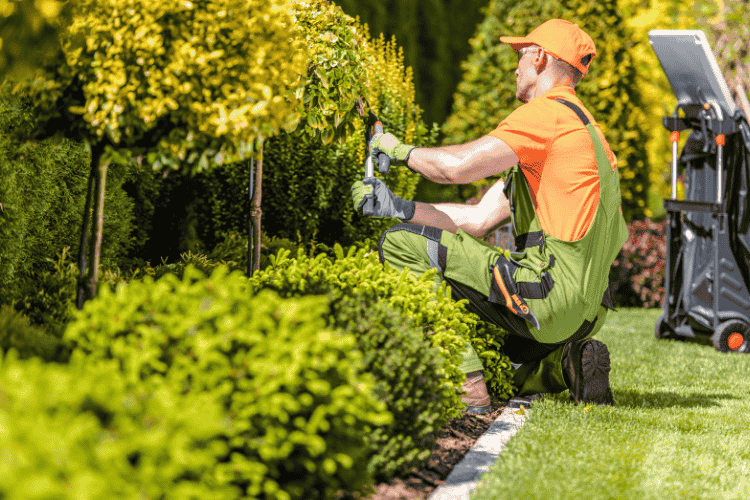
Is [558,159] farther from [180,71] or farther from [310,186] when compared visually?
[310,186]

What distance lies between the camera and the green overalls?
10.2 ft

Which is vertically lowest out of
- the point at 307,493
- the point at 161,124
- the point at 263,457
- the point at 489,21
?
the point at 307,493

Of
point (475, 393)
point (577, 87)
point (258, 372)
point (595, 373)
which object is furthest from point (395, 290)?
point (577, 87)

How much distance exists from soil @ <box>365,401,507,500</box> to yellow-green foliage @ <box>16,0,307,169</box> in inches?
50.0

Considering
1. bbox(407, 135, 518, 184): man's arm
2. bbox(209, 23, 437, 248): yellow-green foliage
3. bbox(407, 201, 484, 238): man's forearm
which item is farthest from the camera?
bbox(209, 23, 437, 248): yellow-green foliage

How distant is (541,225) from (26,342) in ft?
7.42

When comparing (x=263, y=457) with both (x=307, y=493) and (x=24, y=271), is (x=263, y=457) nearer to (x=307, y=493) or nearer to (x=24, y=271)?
(x=307, y=493)

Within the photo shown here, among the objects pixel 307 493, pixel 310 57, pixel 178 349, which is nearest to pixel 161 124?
pixel 178 349

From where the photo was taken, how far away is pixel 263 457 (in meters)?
1.69

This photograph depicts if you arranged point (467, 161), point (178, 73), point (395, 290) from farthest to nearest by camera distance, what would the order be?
1. point (467, 161)
2. point (395, 290)
3. point (178, 73)

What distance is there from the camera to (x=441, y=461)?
2.59m

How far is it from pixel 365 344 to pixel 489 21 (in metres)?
8.19

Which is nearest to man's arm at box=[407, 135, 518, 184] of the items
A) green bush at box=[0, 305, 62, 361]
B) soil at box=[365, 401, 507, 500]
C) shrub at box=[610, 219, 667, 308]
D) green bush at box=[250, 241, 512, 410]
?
green bush at box=[250, 241, 512, 410]

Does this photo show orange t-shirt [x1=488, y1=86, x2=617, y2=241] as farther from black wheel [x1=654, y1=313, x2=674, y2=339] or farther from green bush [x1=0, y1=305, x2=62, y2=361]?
black wheel [x1=654, y1=313, x2=674, y2=339]
